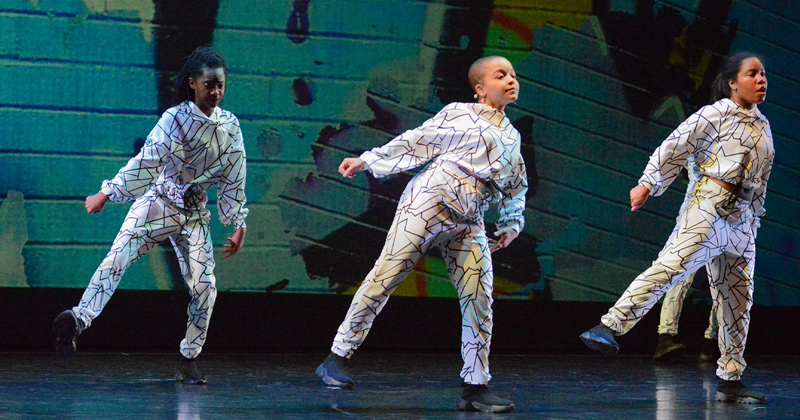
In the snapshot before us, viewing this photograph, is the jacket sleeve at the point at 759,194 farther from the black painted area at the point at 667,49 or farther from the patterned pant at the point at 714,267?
the black painted area at the point at 667,49

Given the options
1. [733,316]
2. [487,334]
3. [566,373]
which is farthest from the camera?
[566,373]

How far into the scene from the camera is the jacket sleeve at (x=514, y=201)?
342 centimetres

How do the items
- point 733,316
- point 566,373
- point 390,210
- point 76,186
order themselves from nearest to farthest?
1. point 733,316
2. point 566,373
3. point 76,186
4. point 390,210

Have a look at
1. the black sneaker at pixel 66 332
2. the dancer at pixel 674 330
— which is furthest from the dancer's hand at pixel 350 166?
the dancer at pixel 674 330

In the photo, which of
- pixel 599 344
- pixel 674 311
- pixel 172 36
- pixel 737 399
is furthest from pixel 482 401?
pixel 172 36

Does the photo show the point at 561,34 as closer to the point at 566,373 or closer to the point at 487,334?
the point at 566,373

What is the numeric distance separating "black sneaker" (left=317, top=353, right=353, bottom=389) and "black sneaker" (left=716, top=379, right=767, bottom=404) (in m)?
1.42

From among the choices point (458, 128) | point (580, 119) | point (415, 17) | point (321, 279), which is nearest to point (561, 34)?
point (580, 119)

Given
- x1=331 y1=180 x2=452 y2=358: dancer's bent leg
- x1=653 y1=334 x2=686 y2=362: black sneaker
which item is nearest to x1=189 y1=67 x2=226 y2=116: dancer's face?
x1=331 y1=180 x2=452 y2=358: dancer's bent leg

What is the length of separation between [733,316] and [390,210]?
7.45ft

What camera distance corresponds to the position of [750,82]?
11.7 ft

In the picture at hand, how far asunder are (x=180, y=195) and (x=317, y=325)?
1.80 metres

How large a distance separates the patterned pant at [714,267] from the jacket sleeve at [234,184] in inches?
61.5

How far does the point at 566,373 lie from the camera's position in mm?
4660
